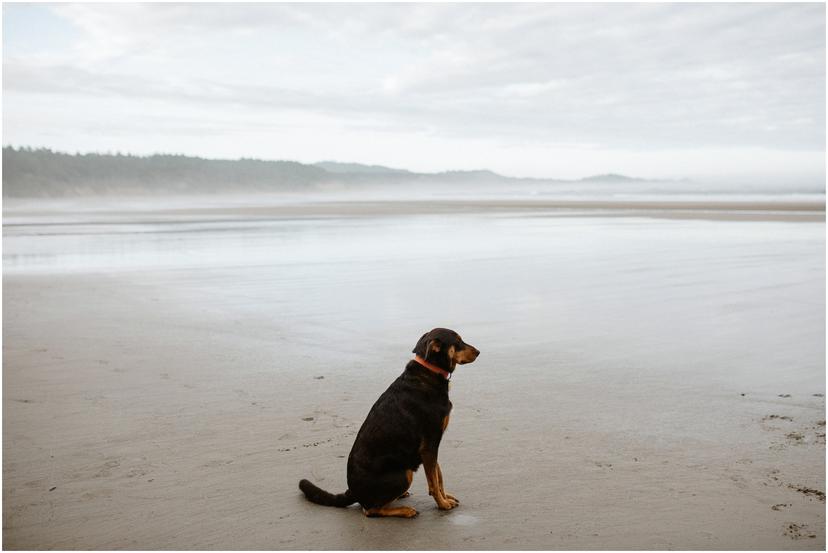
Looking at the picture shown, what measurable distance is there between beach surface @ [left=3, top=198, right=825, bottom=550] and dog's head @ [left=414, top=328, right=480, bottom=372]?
78 cm

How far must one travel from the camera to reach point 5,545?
3.73m

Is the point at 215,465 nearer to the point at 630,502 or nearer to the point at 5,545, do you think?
the point at 5,545

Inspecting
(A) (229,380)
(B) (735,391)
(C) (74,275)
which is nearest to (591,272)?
(B) (735,391)

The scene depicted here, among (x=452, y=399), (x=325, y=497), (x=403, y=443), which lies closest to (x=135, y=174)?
(x=452, y=399)

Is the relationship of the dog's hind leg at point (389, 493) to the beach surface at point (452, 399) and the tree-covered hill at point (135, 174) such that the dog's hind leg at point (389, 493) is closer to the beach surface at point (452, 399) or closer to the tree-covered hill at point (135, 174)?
the beach surface at point (452, 399)

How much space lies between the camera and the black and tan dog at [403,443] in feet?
13.2

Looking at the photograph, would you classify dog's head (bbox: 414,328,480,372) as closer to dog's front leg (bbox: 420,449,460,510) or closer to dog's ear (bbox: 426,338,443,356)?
dog's ear (bbox: 426,338,443,356)

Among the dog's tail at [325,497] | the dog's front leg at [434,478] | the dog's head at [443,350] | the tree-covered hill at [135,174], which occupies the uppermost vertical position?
the tree-covered hill at [135,174]

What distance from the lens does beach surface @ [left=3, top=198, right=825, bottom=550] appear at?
154 inches

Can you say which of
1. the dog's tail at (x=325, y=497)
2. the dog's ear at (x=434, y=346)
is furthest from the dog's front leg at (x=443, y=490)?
the dog's ear at (x=434, y=346)

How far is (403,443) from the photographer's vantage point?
4.02m

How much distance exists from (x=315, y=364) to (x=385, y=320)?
6.99 feet

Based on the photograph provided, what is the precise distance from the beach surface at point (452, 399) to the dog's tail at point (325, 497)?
5 cm

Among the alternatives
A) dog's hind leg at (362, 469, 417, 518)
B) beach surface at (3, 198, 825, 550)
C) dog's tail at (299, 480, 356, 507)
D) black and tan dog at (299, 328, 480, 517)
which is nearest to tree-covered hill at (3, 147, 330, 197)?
beach surface at (3, 198, 825, 550)
